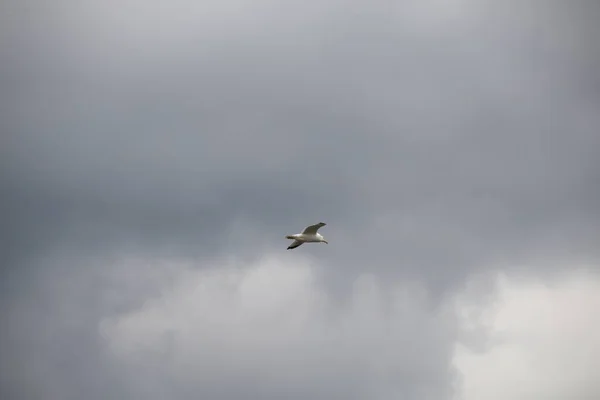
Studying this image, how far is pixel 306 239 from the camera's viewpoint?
490ft
